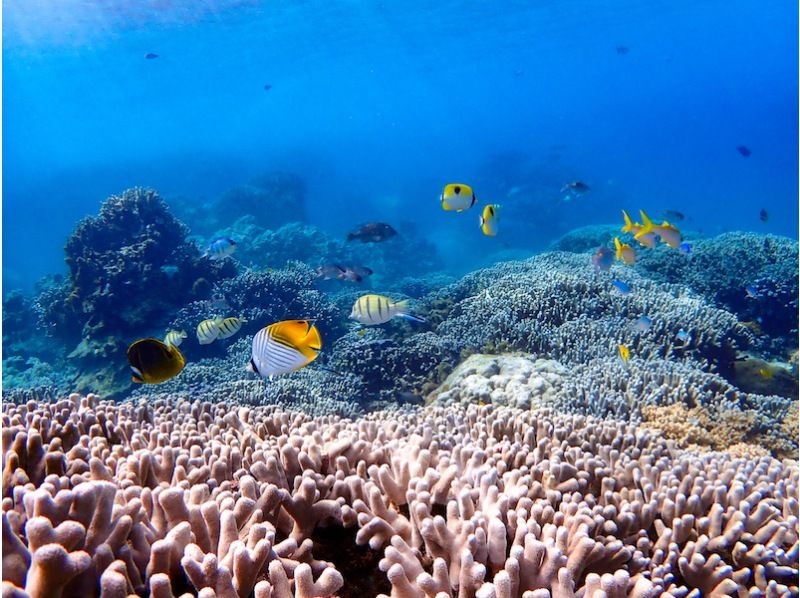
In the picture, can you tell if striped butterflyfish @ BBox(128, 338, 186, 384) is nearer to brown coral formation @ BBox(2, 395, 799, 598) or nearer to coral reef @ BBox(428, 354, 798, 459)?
brown coral formation @ BBox(2, 395, 799, 598)

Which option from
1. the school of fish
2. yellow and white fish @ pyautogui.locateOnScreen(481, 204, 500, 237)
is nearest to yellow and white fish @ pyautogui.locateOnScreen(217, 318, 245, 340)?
the school of fish

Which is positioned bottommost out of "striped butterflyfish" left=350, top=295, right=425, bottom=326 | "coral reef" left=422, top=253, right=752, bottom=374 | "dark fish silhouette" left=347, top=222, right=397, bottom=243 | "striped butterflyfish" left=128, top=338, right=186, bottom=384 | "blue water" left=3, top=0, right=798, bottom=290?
"striped butterflyfish" left=128, top=338, right=186, bottom=384

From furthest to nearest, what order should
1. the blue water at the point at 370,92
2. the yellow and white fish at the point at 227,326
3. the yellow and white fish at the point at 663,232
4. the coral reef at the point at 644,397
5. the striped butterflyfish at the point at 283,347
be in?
the blue water at the point at 370,92 → the yellow and white fish at the point at 663,232 → the yellow and white fish at the point at 227,326 → the coral reef at the point at 644,397 → the striped butterflyfish at the point at 283,347

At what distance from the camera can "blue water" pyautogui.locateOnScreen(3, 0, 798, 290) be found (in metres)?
43.2

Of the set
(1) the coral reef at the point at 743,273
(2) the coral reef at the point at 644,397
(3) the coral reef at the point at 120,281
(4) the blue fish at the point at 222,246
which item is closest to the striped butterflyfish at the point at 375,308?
(2) the coral reef at the point at 644,397

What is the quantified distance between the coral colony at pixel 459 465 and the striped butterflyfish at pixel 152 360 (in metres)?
0.32

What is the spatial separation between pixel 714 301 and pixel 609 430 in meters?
8.15

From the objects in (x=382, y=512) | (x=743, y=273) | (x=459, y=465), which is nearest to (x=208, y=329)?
(x=459, y=465)

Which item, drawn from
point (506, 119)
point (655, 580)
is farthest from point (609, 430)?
point (506, 119)

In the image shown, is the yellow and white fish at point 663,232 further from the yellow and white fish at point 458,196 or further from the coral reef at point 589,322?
the yellow and white fish at point 458,196

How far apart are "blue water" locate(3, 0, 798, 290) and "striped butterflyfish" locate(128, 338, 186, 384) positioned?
95.0ft

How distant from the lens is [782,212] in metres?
73.7

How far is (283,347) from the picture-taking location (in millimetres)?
3375

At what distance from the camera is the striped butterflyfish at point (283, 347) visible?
338cm
